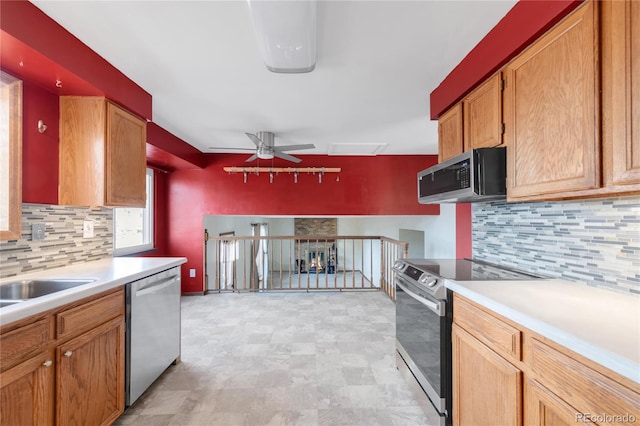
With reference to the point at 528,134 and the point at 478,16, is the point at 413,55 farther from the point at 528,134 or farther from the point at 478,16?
the point at 528,134

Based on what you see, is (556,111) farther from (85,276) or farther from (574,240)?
(85,276)

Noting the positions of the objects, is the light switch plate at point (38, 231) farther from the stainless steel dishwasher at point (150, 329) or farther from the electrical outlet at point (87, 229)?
the stainless steel dishwasher at point (150, 329)

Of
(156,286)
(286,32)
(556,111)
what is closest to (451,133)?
(556,111)

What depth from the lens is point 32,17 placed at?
138cm

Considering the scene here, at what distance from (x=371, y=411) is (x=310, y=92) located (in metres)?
2.42

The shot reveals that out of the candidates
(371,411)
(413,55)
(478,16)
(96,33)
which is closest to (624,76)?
(478,16)

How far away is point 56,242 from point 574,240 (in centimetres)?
338

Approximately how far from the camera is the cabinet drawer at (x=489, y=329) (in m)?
1.15

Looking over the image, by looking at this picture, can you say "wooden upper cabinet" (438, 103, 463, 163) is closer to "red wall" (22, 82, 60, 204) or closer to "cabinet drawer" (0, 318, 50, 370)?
"cabinet drawer" (0, 318, 50, 370)

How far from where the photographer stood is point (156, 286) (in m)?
2.03

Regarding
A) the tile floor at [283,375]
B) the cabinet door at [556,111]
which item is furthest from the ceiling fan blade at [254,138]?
the cabinet door at [556,111]

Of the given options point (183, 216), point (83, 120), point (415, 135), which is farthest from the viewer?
point (183, 216)
